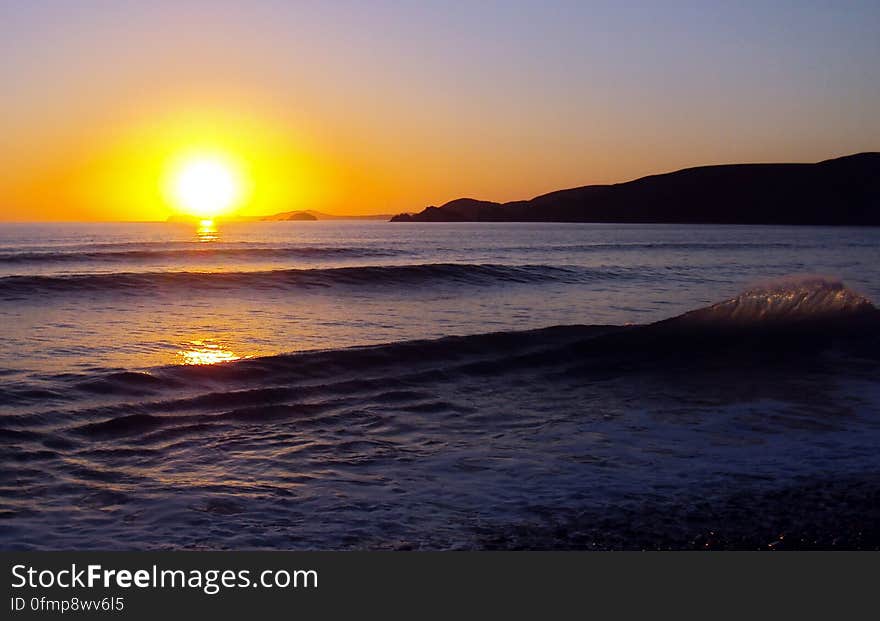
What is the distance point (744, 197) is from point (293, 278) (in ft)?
512

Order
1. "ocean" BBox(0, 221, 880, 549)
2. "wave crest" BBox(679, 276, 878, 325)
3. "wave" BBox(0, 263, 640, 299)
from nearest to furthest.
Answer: "ocean" BBox(0, 221, 880, 549) → "wave crest" BBox(679, 276, 878, 325) → "wave" BBox(0, 263, 640, 299)

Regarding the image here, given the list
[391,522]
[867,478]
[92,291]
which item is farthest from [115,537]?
[92,291]

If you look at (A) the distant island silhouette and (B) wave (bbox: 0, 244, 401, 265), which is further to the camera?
(A) the distant island silhouette

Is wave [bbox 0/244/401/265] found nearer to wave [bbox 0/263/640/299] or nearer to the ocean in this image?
wave [bbox 0/263/640/299]

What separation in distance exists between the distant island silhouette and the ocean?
13923cm

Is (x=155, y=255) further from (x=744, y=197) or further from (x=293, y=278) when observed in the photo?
(x=744, y=197)

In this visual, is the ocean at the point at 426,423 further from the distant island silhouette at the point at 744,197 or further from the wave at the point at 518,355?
the distant island silhouette at the point at 744,197

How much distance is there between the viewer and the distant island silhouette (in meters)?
146

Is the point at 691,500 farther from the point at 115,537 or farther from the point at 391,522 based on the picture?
the point at 115,537

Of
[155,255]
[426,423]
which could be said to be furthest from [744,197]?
[426,423]

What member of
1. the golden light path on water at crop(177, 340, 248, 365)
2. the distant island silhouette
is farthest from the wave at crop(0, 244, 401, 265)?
the distant island silhouette

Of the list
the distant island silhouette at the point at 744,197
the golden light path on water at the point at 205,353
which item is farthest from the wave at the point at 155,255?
the distant island silhouette at the point at 744,197

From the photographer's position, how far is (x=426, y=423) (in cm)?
920

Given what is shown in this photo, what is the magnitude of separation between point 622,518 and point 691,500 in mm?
762
